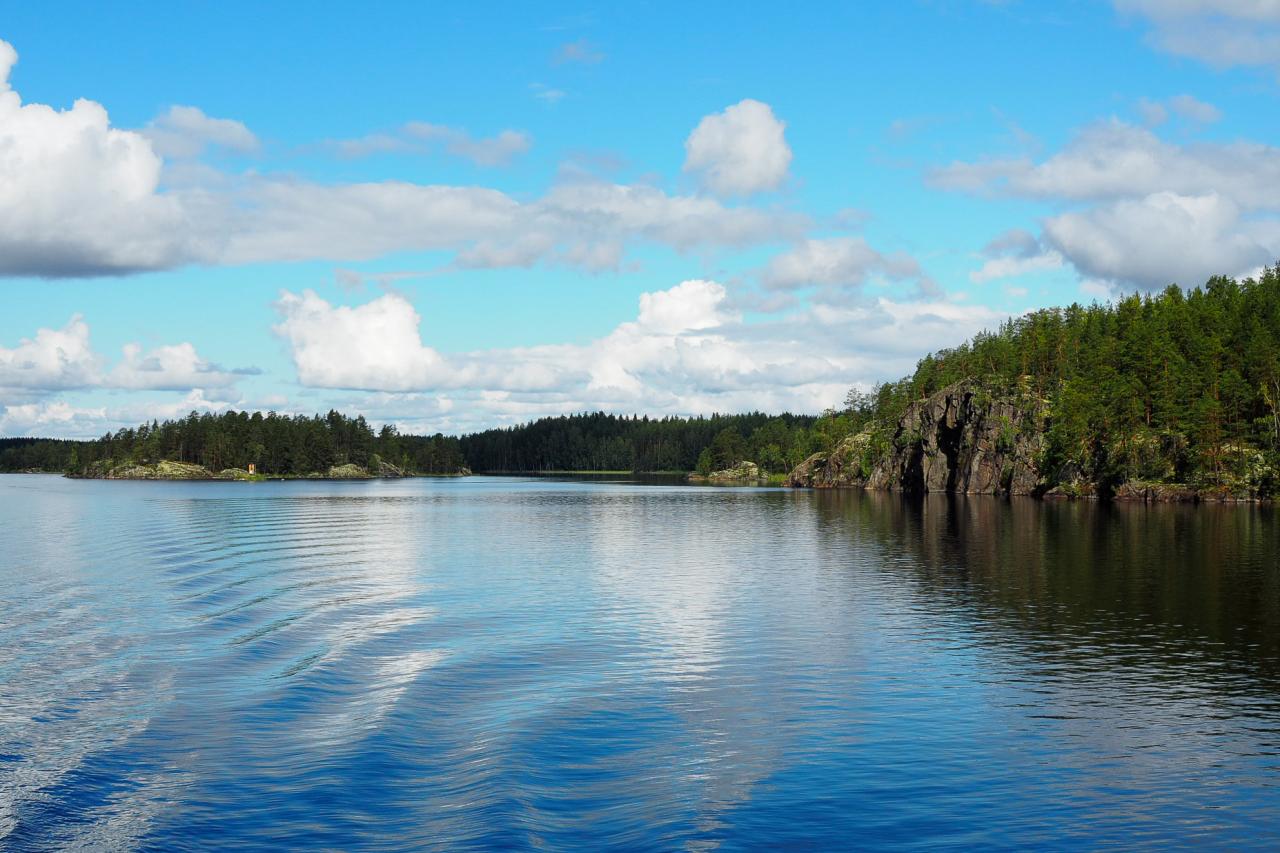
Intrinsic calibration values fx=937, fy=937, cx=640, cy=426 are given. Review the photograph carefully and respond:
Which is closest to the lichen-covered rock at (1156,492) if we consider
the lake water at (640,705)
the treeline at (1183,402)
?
the treeline at (1183,402)

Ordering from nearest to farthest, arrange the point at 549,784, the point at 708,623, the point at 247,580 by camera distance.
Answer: the point at 549,784, the point at 708,623, the point at 247,580

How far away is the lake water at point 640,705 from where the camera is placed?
22.0m

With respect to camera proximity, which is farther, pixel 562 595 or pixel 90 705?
pixel 562 595

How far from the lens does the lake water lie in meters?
22.0

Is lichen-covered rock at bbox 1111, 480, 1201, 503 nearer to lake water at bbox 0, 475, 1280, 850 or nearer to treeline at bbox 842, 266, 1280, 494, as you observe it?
treeline at bbox 842, 266, 1280, 494

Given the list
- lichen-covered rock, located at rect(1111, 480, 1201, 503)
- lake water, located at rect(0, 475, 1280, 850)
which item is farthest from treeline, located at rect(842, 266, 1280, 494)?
lake water, located at rect(0, 475, 1280, 850)

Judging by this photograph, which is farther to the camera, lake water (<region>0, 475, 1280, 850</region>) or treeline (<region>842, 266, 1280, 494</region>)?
treeline (<region>842, 266, 1280, 494</region>)

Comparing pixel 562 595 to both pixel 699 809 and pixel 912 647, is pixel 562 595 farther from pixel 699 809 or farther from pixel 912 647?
pixel 699 809

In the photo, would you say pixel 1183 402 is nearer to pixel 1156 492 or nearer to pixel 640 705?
pixel 1156 492

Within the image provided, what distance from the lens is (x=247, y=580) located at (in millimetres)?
62688

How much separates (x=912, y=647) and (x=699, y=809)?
852 inches

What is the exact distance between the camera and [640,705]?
3197cm

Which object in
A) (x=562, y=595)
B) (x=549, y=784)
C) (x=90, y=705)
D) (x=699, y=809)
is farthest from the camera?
(x=562, y=595)

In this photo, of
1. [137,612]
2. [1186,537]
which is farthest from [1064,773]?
[1186,537]
